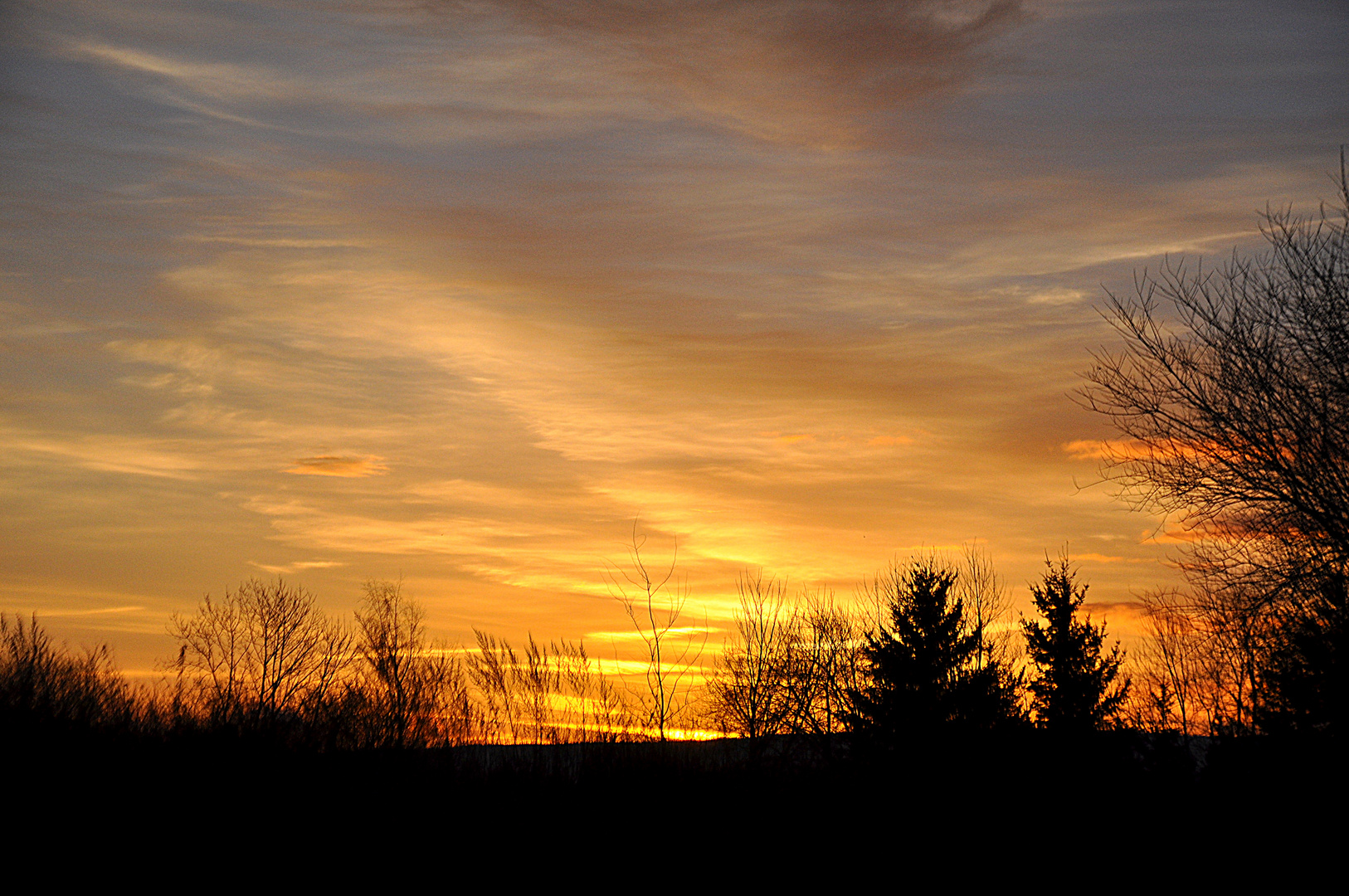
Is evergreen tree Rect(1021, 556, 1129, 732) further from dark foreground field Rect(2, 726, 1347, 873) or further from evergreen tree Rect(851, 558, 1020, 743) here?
dark foreground field Rect(2, 726, 1347, 873)

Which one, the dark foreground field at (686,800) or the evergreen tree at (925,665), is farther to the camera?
the evergreen tree at (925,665)

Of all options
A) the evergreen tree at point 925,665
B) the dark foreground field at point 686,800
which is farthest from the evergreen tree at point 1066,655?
the dark foreground field at point 686,800

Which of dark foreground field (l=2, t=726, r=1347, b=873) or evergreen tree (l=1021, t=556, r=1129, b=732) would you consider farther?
evergreen tree (l=1021, t=556, r=1129, b=732)

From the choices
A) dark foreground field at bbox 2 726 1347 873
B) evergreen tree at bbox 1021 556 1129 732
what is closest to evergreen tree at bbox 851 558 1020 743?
evergreen tree at bbox 1021 556 1129 732

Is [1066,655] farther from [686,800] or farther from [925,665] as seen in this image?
[686,800]

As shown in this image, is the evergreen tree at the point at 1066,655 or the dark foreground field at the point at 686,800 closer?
the dark foreground field at the point at 686,800

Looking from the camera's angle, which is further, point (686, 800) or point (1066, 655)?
point (1066, 655)

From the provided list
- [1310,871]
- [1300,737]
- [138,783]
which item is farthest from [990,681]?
[138,783]

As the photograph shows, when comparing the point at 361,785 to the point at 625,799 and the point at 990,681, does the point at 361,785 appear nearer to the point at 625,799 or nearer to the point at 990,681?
the point at 625,799

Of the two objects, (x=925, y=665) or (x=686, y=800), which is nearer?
(x=686, y=800)

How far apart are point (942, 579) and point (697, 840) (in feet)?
124

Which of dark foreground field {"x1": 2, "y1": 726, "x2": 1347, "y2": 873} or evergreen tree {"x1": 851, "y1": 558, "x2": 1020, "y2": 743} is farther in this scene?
evergreen tree {"x1": 851, "y1": 558, "x2": 1020, "y2": 743}

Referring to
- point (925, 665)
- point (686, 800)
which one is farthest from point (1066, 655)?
point (686, 800)

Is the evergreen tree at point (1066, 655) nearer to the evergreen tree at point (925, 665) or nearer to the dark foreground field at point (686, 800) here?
the evergreen tree at point (925, 665)
